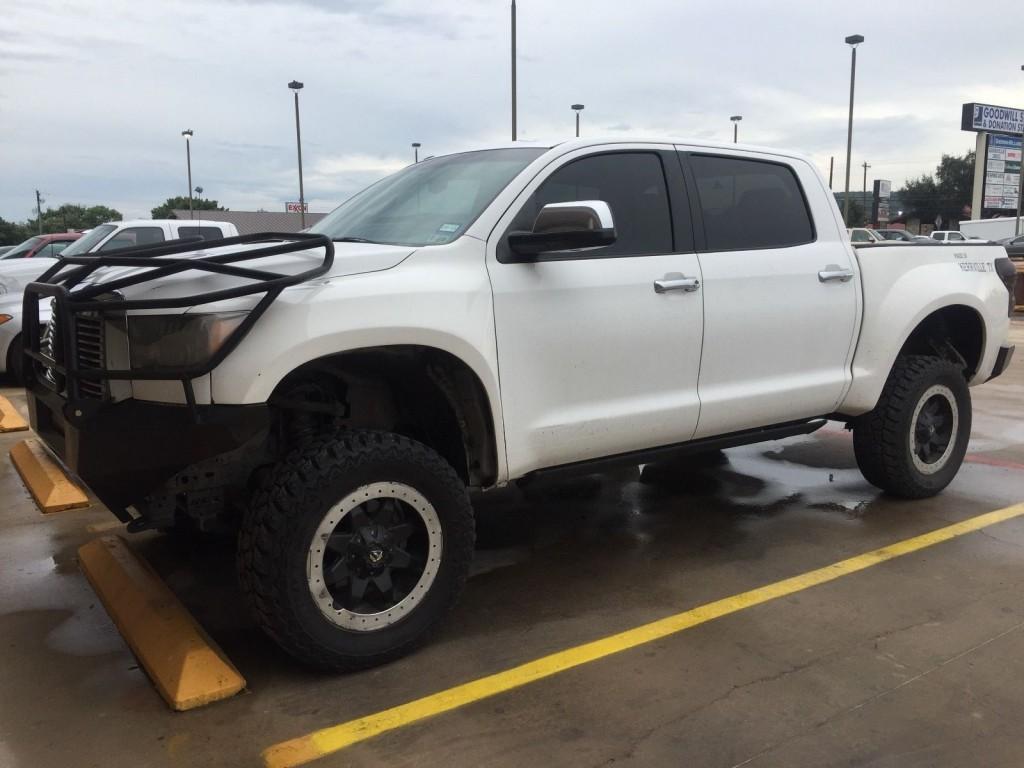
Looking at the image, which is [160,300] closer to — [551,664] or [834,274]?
[551,664]

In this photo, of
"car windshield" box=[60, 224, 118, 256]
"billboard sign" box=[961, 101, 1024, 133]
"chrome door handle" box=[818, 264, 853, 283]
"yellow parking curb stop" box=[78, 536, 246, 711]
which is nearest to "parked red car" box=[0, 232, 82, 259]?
"car windshield" box=[60, 224, 118, 256]

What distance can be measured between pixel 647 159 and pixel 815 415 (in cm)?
166

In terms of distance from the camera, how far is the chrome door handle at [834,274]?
4.55 metres

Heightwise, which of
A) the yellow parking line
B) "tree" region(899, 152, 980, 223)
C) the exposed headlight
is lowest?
the yellow parking line

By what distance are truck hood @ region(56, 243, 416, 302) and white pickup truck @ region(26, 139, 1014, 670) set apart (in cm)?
1

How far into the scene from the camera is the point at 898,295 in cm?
486

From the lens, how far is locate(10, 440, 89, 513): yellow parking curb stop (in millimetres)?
4406

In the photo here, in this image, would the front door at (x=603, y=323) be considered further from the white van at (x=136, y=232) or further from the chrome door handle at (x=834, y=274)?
the white van at (x=136, y=232)

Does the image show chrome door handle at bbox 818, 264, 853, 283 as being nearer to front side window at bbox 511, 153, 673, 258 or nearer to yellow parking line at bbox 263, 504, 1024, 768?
front side window at bbox 511, 153, 673, 258

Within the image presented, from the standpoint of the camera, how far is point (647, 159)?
4133 mm

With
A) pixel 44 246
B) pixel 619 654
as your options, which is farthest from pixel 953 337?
pixel 44 246

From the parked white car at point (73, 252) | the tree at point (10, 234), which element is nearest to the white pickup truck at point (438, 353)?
the parked white car at point (73, 252)

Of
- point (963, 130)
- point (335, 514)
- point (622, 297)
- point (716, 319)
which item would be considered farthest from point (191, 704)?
point (963, 130)

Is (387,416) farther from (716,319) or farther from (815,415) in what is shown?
(815,415)
